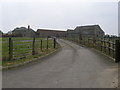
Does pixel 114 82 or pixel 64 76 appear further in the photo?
pixel 64 76

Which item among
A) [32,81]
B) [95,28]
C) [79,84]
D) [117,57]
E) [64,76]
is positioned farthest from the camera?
[95,28]

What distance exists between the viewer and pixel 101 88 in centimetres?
530

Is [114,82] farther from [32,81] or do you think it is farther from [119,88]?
[32,81]

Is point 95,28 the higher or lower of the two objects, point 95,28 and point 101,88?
the higher

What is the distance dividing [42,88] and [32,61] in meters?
5.17

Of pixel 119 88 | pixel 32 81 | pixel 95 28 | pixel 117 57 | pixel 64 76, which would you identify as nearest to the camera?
pixel 119 88

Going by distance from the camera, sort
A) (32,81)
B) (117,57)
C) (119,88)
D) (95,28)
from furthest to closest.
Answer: (95,28), (117,57), (32,81), (119,88)

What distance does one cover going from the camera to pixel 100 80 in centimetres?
621

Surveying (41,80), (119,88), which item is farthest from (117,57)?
(41,80)

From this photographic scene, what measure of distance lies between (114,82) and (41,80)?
279 centimetres

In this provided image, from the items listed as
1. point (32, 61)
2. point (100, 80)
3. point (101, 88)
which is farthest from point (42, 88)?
point (32, 61)

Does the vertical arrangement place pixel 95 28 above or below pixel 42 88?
above

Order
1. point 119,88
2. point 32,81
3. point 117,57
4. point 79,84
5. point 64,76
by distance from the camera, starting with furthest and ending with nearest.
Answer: point 117,57
point 64,76
point 32,81
point 79,84
point 119,88

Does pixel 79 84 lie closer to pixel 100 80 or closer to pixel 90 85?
pixel 90 85
